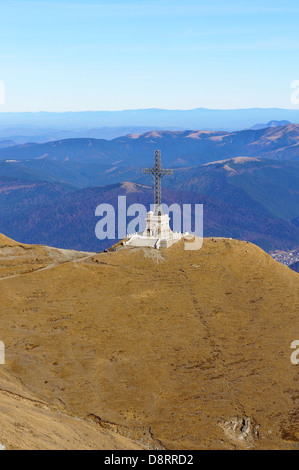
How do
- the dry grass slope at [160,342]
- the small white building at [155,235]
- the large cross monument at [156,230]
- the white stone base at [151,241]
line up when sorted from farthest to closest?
the large cross monument at [156,230] → the small white building at [155,235] → the white stone base at [151,241] → the dry grass slope at [160,342]

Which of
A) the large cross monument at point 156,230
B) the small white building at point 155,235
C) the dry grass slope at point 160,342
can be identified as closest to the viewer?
the dry grass slope at point 160,342

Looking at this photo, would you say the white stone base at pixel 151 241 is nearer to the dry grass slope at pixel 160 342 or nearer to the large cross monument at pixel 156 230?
the large cross monument at pixel 156 230

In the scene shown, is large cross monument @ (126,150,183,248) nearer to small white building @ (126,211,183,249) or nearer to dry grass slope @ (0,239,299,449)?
small white building @ (126,211,183,249)

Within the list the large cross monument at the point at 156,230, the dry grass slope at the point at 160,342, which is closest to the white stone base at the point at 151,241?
the large cross monument at the point at 156,230

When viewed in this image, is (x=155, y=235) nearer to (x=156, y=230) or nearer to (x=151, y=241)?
(x=156, y=230)

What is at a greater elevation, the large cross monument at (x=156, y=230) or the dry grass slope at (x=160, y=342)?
the large cross monument at (x=156, y=230)

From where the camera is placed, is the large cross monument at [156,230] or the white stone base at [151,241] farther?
the large cross monument at [156,230]

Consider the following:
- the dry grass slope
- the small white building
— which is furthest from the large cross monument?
the dry grass slope

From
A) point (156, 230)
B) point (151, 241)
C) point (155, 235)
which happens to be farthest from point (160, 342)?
point (156, 230)
